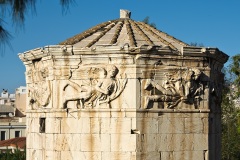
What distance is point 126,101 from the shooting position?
10.8 meters

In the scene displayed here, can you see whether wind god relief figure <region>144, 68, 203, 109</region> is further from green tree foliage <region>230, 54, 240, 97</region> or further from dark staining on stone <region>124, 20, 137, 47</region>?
green tree foliage <region>230, 54, 240, 97</region>

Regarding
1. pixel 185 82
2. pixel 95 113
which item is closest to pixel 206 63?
pixel 185 82

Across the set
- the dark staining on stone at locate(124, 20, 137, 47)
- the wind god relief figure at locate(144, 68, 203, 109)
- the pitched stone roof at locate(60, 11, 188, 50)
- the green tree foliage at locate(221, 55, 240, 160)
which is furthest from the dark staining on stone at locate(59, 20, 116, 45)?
the green tree foliage at locate(221, 55, 240, 160)

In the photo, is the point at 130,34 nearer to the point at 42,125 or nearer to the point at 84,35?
the point at 84,35

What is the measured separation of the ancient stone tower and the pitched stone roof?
83 mm

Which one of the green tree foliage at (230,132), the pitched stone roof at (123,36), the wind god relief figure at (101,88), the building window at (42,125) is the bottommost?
the green tree foliage at (230,132)

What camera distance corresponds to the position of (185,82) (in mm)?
11094

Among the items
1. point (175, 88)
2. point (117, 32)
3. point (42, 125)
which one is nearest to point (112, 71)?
point (175, 88)

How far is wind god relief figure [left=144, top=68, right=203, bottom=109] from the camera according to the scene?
1084cm

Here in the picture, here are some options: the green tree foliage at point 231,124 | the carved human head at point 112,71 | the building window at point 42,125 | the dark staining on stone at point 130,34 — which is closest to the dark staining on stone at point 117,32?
the dark staining on stone at point 130,34

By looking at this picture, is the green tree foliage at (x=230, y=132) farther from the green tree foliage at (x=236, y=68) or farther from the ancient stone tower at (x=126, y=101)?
the ancient stone tower at (x=126, y=101)

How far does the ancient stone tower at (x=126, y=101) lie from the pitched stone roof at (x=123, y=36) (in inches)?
3.3

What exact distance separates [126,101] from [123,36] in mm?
1894

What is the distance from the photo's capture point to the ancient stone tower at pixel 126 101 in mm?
10742
